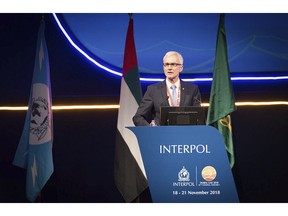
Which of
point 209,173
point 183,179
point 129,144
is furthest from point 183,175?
point 129,144

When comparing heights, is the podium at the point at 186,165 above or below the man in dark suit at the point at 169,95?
below

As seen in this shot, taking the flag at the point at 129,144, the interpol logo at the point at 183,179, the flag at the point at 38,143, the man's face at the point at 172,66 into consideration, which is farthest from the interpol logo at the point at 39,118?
the interpol logo at the point at 183,179

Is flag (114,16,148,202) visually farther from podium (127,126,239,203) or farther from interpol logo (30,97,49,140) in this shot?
podium (127,126,239,203)

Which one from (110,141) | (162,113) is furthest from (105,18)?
(162,113)

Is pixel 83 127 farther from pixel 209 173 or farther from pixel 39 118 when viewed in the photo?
pixel 209 173

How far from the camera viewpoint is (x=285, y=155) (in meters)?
4.71

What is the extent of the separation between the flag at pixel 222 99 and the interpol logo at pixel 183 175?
3.63 ft

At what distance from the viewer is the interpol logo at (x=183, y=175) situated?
295 cm

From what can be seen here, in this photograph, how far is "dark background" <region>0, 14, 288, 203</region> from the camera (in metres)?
4.71

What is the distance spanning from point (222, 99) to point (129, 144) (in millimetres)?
893

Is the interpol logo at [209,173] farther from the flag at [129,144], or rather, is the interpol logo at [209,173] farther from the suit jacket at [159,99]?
the flag at [129,144]

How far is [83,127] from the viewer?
4789 millimetres

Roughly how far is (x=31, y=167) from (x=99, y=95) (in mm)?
989

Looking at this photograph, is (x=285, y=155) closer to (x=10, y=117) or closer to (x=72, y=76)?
(x=72, y=76)
